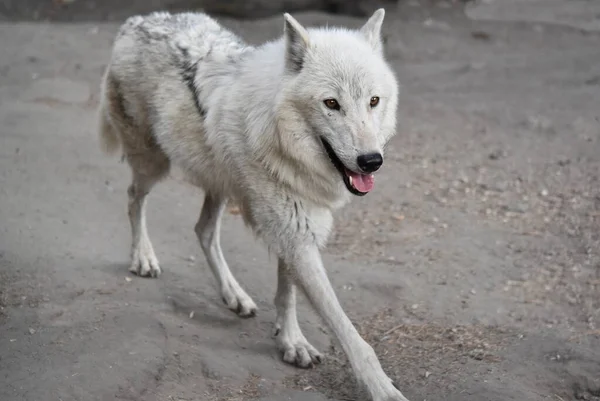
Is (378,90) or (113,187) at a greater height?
(378,90)

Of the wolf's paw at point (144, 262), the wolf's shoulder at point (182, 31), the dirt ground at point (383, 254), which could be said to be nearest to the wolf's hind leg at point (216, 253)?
the dirt ground at point (383, 254)

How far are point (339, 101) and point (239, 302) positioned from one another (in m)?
1.61

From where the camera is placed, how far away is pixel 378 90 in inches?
145

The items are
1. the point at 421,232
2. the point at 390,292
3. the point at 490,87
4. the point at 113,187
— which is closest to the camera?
the point at 390,292

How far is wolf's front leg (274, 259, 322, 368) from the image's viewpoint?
4.22 m

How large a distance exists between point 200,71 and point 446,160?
3.25 m

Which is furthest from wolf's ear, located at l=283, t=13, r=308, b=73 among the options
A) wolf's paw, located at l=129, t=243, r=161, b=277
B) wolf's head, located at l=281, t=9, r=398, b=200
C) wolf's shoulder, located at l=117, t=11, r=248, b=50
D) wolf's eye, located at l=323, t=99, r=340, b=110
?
wolf's paw, located at l=129, t=243, r=161, b=277

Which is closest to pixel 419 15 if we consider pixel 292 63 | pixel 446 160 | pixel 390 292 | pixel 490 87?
pixel 490 87

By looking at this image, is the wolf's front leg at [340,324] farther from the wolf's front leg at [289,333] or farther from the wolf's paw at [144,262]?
the wolf's paw at [144,262]

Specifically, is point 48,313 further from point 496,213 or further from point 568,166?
point 568,166

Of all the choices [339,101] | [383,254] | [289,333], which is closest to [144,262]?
[289,333]

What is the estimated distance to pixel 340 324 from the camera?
3746mm

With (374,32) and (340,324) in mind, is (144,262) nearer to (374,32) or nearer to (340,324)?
(340,324)

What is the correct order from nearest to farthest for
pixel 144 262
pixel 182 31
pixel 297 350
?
pixel 297 350
pixel 182 31
pixel 144 262
